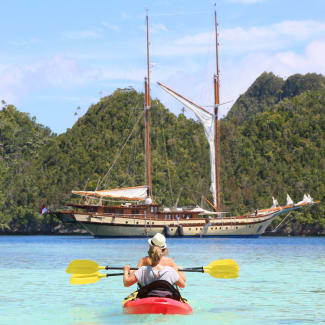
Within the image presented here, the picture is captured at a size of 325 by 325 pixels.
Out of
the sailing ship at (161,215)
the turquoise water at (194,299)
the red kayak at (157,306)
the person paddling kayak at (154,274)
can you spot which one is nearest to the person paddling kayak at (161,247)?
the person paddling kayak at (154,274)

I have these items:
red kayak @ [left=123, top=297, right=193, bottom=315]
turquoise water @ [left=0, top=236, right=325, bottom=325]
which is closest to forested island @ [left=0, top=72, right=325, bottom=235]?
turquoise water @ [left=0, top=236, right=325, bottom=325]

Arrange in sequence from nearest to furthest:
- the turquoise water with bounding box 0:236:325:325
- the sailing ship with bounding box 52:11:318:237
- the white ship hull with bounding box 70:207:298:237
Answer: the turquoise water with bounding box 0:236:325:325
the sailing ship with bounding box 52:11:318:237
the white ship hull with bounding box 70:207:298:237

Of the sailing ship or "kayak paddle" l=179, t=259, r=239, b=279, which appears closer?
"kayak paddle" l=179, t=259, r=239, b=279

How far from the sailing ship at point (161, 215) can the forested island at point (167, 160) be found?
1633 cm

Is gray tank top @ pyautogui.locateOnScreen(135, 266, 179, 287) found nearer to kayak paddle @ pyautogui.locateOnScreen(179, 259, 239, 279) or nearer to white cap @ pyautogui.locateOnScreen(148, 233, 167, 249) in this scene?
white cap @ pyautogui.locateOnScreen(148, 233, 167, 249)

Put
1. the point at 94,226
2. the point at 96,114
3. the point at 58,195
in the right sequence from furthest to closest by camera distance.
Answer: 1. the point at 96,114
2. the point at 58,195
3. the point at 94,226

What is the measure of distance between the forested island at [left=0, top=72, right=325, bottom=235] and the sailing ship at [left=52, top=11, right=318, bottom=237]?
1633 centimetres

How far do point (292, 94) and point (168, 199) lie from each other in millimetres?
67641

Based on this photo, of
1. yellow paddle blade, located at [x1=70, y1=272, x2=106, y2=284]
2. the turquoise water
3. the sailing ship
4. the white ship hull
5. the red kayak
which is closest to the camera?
the red kayak

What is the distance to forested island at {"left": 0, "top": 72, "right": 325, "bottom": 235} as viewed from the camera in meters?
97.9

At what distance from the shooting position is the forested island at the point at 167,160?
97875 millimetres

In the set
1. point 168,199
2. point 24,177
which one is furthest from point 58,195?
point 168,199

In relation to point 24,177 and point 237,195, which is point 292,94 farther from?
point 24,177

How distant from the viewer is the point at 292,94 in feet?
509
